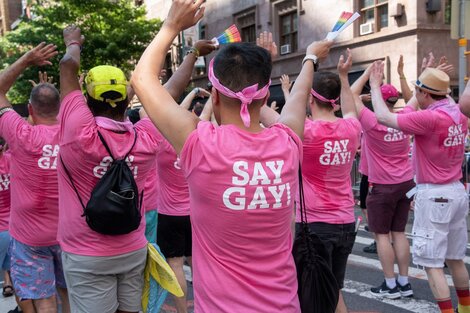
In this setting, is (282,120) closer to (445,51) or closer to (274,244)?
(274,244)

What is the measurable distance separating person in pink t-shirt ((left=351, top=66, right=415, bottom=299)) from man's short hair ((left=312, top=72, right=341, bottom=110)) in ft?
5.05

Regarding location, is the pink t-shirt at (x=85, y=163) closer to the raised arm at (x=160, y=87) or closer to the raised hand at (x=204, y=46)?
the raised hand at (x=204, y=46)

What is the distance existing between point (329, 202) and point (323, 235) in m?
0.25

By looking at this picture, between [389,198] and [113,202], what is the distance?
3.54 metres

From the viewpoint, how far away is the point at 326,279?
236cm

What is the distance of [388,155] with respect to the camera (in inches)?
214

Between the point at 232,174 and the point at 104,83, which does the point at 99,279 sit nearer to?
the point at 104,83

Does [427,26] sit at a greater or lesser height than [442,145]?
greater

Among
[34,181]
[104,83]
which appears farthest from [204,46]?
[34,181]

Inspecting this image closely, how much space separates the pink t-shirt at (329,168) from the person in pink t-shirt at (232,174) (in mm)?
1564

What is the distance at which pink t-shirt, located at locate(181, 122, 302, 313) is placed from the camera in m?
1.99

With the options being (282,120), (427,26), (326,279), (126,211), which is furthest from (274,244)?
(427,26)

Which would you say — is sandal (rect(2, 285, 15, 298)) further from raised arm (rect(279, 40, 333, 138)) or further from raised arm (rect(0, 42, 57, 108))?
raised arm (rect(279, 40, 333, 138))

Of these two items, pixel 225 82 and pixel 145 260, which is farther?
pixel 145 260
